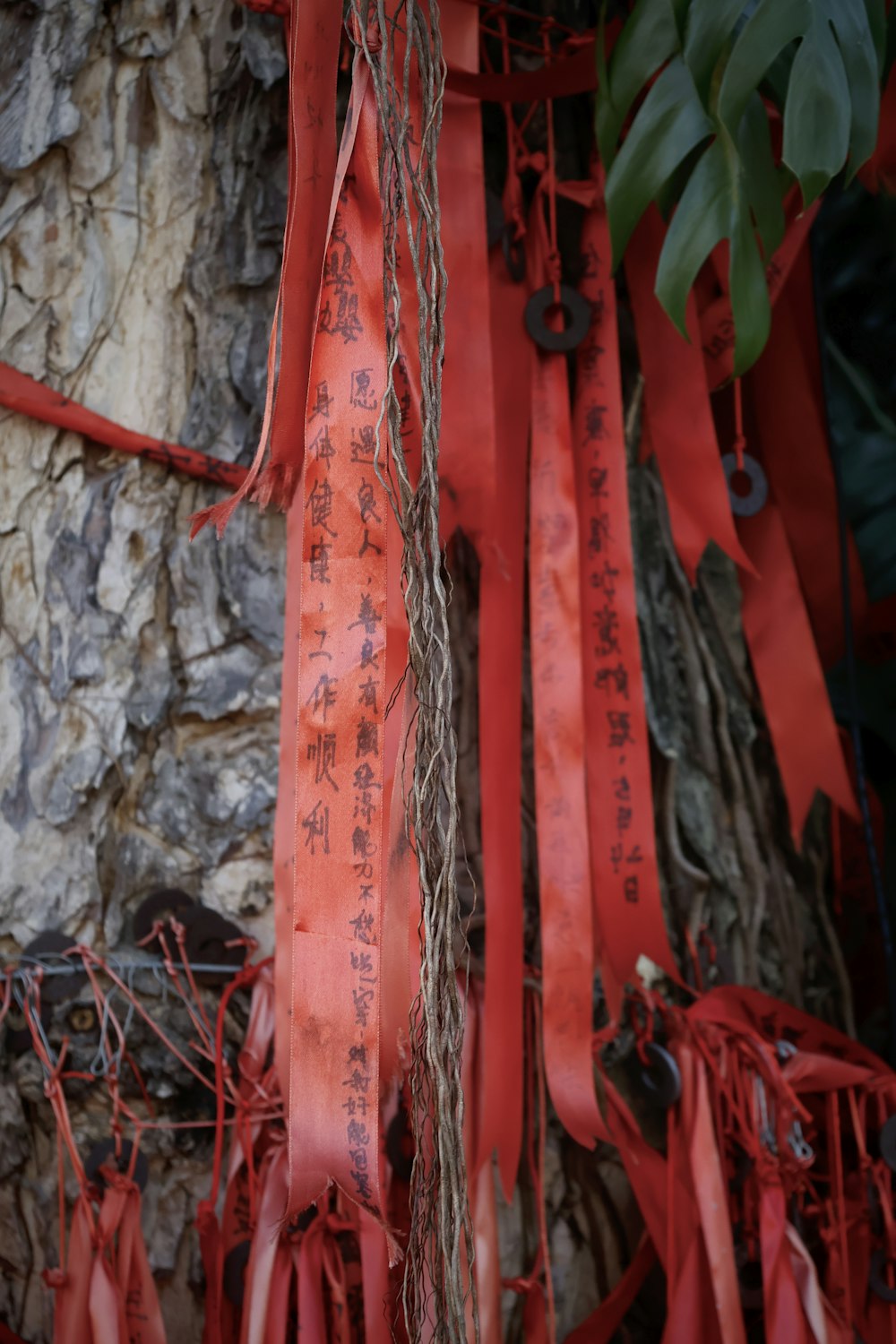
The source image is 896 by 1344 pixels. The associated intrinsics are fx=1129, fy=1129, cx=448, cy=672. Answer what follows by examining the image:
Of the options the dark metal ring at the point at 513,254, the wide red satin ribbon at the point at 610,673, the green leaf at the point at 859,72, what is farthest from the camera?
the dark metal ring at the point at 513,254

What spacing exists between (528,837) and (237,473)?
426mm

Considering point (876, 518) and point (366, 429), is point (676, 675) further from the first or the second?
point (366, 429)

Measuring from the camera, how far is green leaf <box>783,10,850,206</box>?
0.73 m

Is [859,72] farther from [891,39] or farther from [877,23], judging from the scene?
[891,39]

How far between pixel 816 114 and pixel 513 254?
1.06 feet

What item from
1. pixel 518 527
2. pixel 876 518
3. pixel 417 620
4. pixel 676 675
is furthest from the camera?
pixel 876 518

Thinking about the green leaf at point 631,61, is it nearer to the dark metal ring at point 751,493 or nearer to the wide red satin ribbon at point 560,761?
the wide red satin ribbon at point 560,761

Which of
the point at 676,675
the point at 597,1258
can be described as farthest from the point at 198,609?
the point at 597,1258

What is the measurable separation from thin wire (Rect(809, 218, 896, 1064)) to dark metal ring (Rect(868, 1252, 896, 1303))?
0.70 ft

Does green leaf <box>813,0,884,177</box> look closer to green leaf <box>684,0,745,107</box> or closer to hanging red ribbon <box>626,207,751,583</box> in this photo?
green leaf <box>684,0,745,107</box>

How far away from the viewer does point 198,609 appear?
1007 mm

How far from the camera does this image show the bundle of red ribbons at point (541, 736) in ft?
2.13

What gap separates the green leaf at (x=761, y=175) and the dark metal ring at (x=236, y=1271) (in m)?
0.87


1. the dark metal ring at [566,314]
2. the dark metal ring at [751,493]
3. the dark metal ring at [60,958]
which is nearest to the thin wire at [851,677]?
the dark metal ring at [751,493]
